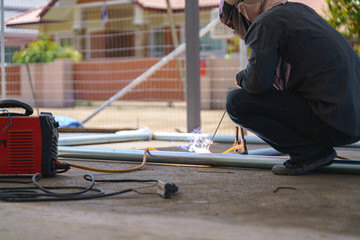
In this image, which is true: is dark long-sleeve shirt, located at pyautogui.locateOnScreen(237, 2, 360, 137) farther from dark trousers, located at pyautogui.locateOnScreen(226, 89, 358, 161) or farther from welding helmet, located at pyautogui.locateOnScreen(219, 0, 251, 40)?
welding helmet, located at pyautogui.locateOnScreen(219, 0, 251, 40)

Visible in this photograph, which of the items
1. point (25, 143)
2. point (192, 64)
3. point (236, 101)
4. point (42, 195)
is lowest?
point (42, 195)

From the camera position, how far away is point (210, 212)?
206 cm

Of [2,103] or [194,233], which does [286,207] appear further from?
[2,103]

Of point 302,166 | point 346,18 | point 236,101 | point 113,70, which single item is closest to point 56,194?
point 236,101

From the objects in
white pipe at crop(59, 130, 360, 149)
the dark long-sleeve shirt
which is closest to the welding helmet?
the dark long-sleeve shirt

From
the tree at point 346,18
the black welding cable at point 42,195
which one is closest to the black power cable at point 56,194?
the black welding cable at point 42,195

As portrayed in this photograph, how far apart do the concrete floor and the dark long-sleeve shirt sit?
0.36 m

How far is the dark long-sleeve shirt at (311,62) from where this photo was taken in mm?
2635

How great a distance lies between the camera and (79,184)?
2.71 m

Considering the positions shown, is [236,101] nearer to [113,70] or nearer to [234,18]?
[234,18]

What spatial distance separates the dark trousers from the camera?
276cm

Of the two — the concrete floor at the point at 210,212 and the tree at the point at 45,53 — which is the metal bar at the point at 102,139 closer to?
the concrete floor at the point at 210,212

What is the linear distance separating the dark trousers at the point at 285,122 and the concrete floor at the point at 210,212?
0.57ft

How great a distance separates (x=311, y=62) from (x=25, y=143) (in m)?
1.50
